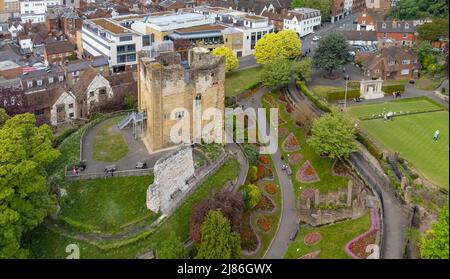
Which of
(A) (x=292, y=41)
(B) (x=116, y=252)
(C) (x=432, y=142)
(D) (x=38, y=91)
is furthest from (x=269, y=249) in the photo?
(A) (x=292, y=41)

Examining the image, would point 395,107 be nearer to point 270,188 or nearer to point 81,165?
point 270,188

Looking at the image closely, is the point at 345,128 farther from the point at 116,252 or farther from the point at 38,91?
the point at 38,91

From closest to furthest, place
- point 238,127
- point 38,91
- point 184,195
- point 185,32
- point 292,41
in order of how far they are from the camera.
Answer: point 184,195 < point 238,127 < point 38,91 < point 292,41 < point 185,32

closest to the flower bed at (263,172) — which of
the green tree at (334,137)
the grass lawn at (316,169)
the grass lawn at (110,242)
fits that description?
the grass lawn at (316,169)

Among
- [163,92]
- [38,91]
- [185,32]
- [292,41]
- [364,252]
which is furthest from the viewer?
[185,32]

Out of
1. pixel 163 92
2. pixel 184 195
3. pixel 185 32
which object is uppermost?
pixel 185 32

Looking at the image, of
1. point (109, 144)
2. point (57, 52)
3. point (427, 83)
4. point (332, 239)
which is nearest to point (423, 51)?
point (427, 83)
